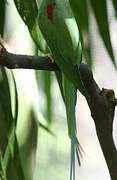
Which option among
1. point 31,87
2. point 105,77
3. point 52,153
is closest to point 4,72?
point 31,87

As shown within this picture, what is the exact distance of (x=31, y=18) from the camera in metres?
0.61

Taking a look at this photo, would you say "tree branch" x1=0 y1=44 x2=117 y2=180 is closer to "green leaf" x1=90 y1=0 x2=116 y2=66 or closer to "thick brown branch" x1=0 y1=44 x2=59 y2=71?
"thick brown branch" x1=0 y1=44 x2=59 y2=71

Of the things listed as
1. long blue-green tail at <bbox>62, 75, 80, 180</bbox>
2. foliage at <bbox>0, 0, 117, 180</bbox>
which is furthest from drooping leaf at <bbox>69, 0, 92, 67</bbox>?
long blue-green tail at <bbox>62, 75, 80, 180</bbox>

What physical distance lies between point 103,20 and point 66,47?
12cm

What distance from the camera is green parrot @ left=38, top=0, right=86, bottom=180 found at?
21.5 inches

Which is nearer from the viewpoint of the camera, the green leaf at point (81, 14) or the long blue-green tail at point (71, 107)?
the long blue-green tail at point (71, 107)

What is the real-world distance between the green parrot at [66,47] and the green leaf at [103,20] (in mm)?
70

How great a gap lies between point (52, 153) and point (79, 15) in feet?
3.35

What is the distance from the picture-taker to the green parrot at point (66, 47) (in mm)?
545

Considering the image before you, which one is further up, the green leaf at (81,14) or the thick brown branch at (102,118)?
the green leaf at (81,14)

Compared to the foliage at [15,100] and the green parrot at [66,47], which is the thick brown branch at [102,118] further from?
the foliage at [15,100]

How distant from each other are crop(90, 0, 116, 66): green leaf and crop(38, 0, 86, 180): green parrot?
0.07 meters

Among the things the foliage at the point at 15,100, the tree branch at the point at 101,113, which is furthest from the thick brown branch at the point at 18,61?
the foliage at the point at 15,100

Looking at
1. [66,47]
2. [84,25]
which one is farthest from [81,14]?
[66,47]
